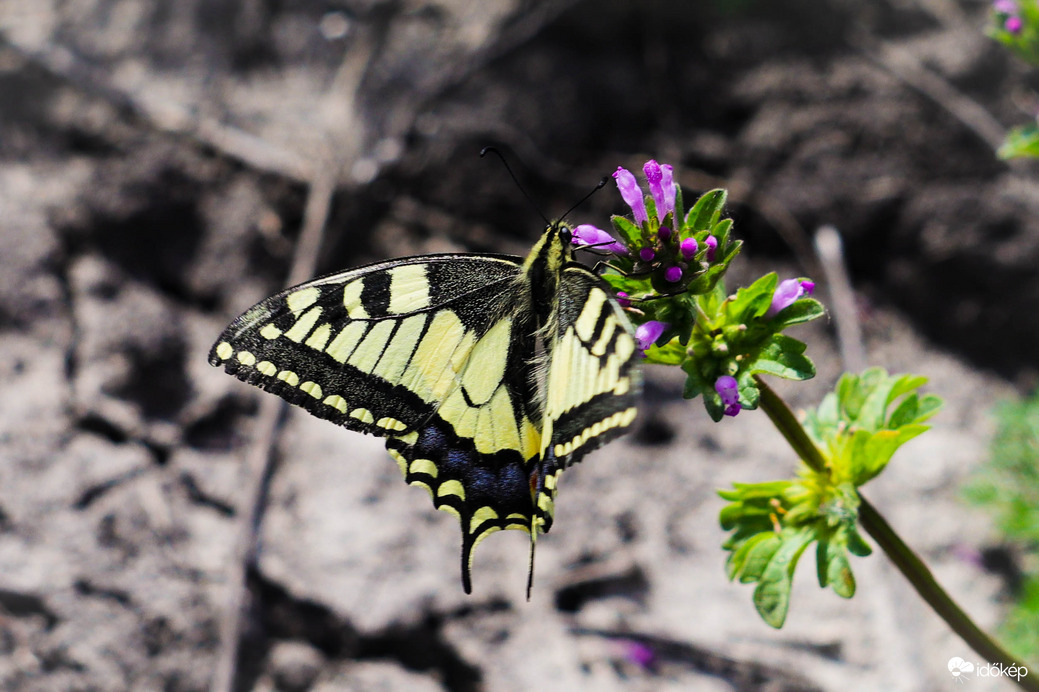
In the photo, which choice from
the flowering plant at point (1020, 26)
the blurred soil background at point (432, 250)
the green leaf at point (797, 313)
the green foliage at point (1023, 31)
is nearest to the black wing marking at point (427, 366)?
the green leaf at point (797, 313)

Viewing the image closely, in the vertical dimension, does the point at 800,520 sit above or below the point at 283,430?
below

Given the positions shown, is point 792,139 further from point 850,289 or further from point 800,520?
point 800,520

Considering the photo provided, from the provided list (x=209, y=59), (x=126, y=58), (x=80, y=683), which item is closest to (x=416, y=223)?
(x=209, y=59)

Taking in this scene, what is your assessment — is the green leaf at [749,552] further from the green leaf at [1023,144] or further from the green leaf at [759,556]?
the green leaf at [1023,144]

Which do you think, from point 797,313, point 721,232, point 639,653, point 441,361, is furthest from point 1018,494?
point 441,361

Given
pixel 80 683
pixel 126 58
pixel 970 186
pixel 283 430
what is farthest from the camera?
pixel 126 58

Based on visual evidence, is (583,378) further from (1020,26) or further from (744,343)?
(1020,26)
